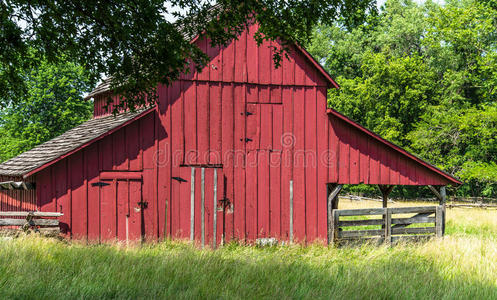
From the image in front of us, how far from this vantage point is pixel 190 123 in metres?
13.4

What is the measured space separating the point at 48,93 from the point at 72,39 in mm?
30833

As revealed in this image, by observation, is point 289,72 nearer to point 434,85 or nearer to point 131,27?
point 131,27

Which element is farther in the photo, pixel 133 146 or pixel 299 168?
pixel 299 168

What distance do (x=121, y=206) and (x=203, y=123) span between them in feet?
10.5

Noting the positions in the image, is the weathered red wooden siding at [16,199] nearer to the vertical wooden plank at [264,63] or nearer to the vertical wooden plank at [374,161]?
the vertical wooden plank at [264,63]

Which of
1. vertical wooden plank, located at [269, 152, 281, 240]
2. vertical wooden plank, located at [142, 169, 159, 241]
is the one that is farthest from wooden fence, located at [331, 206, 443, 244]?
vertical wooden plank, located at [142, 169, 159, 241]

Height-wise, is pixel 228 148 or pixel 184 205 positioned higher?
pixel 228 148

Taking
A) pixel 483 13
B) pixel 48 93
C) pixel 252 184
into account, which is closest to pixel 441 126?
pixel 483 13

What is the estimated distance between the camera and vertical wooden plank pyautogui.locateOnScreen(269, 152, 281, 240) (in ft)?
45.1

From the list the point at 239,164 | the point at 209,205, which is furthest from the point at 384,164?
the point at 209,205

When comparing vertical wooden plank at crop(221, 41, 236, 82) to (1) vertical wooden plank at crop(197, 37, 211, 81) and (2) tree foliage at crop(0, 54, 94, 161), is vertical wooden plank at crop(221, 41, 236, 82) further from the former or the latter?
(2) tree foliage at crop(0, 54, 94, 161)

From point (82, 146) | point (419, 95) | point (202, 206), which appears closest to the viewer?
point (82, 146)

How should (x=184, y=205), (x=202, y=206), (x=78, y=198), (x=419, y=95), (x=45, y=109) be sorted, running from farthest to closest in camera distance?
(x=419, y=95) → (x=45, y=109) → (x=202, y=206) → (x=184, y=205) → (x=78, y=198)

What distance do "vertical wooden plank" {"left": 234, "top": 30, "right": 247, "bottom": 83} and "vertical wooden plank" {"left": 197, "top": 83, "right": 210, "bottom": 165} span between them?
986 mm
